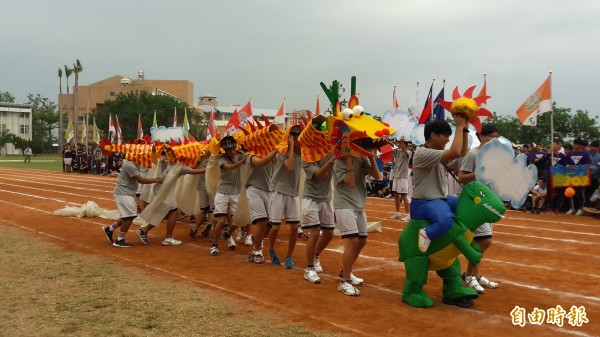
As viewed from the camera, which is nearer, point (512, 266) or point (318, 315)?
point (318, 315)

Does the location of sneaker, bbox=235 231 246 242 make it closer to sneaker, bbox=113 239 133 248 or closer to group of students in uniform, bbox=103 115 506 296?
group of students in uniform, bbox=103 115 506 296

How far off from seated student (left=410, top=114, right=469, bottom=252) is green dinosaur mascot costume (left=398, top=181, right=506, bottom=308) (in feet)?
0.36

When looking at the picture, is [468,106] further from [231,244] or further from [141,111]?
[141,111]

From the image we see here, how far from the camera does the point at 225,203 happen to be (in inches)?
353

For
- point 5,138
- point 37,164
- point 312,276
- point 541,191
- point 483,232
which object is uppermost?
point 5,138

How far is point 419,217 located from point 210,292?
2.55 m

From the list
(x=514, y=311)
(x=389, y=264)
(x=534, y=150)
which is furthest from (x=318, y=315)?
(x=534, y=150)

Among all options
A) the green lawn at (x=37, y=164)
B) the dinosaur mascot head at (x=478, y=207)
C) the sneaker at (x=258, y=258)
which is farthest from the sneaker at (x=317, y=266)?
the green lawn at (x=37, y=164)

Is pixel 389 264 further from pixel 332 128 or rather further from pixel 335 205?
pixel 332 128

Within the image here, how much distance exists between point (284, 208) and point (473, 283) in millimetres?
2754

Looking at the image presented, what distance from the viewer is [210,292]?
6355 mm

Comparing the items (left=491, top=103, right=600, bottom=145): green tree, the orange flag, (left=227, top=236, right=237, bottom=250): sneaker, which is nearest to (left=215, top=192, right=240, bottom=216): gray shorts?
(left=227, top=236, right=237, bottom=250): sneaker

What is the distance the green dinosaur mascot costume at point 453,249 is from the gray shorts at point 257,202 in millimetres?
2696

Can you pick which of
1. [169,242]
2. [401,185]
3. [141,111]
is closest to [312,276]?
[169,242]
